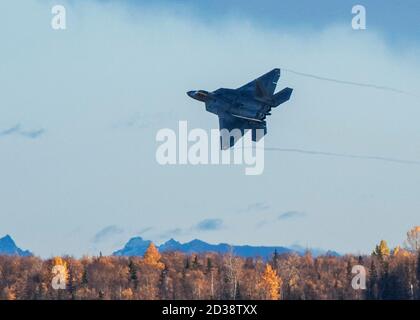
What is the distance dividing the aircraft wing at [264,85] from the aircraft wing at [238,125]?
3.02 meters

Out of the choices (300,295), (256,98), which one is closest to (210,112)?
(256,98)

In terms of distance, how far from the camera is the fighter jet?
5556 inches

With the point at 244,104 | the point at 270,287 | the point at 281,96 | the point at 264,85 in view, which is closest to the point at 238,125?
the point at 244,104

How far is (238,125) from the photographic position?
5792 inches

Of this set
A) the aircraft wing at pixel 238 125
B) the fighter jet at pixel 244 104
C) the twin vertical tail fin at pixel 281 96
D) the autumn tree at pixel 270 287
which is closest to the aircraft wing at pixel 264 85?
the fighter jet at pixel 244 104

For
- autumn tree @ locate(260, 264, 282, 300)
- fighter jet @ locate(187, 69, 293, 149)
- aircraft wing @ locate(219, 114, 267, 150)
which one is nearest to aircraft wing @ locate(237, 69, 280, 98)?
fighter jet @ locate(187, 69, 293, 149)

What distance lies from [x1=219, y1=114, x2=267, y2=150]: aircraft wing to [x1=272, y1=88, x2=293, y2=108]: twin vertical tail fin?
2650 millimetres

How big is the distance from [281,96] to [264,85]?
1072 centimetres

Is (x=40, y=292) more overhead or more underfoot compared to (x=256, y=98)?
more underfoot

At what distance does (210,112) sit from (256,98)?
232 inches

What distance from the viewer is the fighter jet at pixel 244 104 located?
463ft
